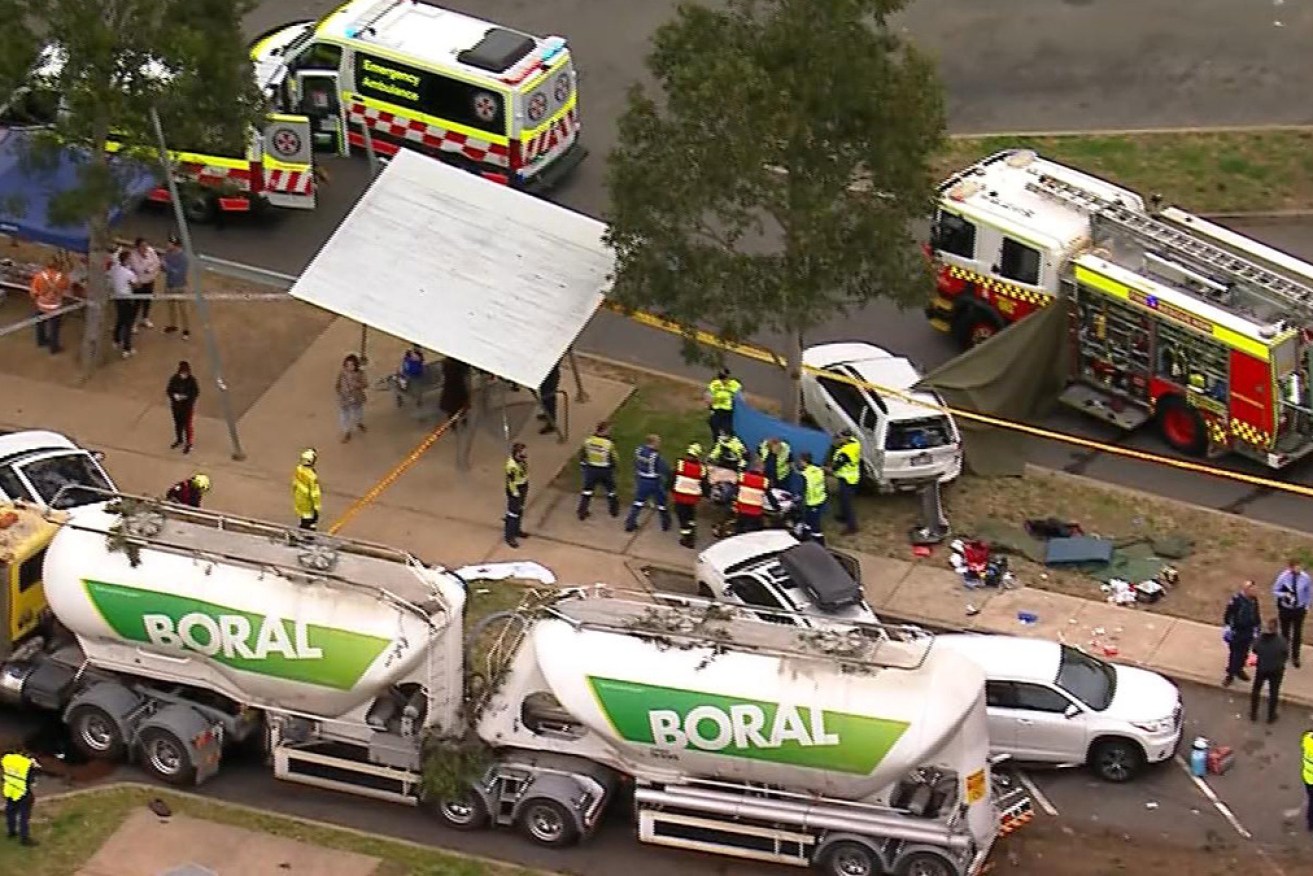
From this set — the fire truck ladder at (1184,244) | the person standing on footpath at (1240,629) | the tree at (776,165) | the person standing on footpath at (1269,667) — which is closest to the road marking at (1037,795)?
the person standing on footpath at (1269,667)

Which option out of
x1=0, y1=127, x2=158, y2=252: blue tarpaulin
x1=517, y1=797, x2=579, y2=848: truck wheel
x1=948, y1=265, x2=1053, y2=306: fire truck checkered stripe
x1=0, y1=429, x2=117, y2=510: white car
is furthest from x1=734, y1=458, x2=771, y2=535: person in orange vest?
x1=0, y1=127, x2=158, y2=252: blue tarpaulin

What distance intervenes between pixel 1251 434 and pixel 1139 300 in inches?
83.4

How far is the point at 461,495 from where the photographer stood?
107ft

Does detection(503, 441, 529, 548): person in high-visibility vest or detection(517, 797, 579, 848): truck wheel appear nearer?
detection(517, 797, 579, 848): truck wheel

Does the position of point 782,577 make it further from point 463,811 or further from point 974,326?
point 974,326

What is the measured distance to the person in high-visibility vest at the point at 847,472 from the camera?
3158cm

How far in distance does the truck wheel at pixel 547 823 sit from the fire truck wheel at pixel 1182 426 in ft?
36.3

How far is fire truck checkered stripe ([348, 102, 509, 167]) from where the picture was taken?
126ft

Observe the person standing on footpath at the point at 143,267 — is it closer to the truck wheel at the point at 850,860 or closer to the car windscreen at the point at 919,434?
the car windscreen at the point at 919,434

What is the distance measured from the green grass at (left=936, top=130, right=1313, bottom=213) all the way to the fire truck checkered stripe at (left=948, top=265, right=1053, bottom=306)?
188 inches

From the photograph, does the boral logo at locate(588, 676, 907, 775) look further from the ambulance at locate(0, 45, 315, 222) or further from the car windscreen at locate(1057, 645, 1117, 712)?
the ambulance at locate(0, 45, 315, 222)

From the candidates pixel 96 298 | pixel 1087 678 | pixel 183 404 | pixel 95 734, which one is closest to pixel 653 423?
pixel 183 404

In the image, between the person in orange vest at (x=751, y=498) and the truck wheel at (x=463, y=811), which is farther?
the person in orange vest at (x=751, y=498)

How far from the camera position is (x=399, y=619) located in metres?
25.9
